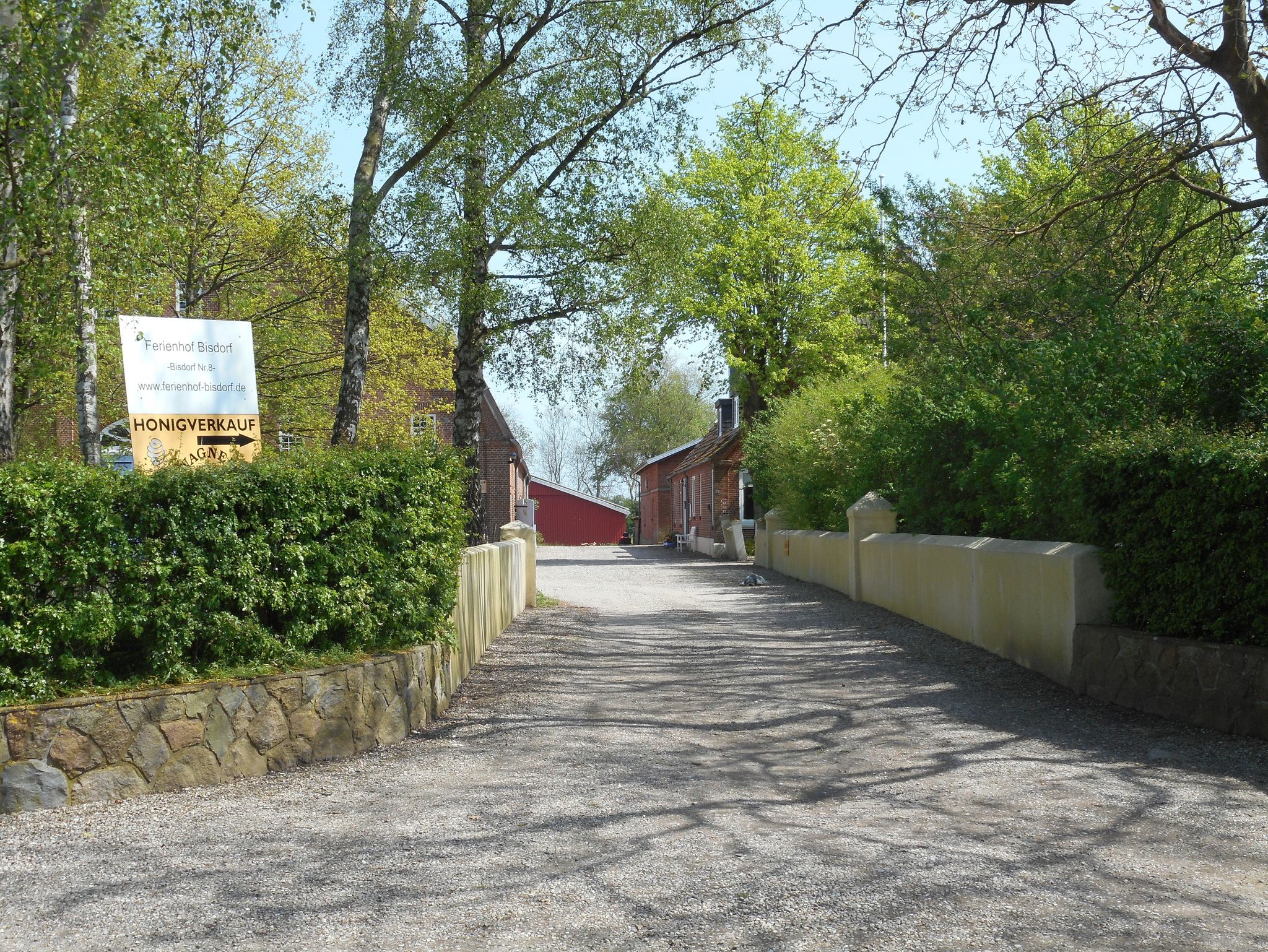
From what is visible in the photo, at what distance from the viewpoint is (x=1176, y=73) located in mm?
10469

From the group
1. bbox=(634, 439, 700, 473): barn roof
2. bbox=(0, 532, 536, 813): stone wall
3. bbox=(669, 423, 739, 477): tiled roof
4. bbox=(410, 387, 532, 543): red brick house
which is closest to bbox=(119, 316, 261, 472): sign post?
bbox=(0, 532, 536, 813): stone wall

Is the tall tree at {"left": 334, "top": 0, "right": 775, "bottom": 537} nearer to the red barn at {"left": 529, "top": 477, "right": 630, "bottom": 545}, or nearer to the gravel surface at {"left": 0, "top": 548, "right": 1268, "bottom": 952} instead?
the gravel surface at {"left": 0, "top": 548, "right": 1268, "bottom": 952}

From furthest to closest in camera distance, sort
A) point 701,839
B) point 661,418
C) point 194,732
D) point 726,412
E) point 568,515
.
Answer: point 661,418, point 568,515, point 726,412, point 194,732, point 701,839

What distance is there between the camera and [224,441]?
33.3ft

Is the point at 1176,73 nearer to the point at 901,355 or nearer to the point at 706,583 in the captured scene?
the point at 901,355

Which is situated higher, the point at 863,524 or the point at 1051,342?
the point at 1051,342

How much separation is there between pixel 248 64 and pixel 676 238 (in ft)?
30.0

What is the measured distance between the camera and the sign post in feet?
31.7

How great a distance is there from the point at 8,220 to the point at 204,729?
4587 mm

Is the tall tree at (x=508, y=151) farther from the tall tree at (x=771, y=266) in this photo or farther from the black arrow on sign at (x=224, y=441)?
the tall tree at (x=771, y=266)

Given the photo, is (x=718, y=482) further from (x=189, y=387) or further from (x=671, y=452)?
(x=189, y=387)

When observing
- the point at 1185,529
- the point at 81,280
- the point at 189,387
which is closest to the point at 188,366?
the point at 189,387

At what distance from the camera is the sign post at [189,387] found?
967 cm

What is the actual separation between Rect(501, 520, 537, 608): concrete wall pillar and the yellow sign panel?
299 inches
